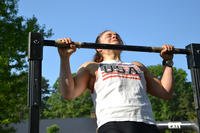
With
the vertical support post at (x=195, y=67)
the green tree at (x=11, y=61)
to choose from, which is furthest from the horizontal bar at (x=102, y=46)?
the green tree at (x=11, y=61)

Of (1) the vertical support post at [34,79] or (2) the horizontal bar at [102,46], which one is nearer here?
(1) the vertical support post at [34,79]

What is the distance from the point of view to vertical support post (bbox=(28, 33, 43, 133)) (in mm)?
2426

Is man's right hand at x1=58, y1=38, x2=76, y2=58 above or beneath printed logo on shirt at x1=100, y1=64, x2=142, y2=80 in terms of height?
above

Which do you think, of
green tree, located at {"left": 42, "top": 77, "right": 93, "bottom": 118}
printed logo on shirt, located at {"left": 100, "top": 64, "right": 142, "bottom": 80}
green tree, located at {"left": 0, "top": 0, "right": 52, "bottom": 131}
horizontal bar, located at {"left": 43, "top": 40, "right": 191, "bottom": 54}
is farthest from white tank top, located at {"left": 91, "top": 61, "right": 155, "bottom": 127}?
green tree, located at {"left": 42, "top": 77, "right": 93, "bottom": 118}

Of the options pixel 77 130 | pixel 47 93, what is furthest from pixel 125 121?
pixel 47 93

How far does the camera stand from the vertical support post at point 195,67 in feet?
9.59

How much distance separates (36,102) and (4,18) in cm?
998

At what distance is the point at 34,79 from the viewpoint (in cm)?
252

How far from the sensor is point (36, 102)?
247cm

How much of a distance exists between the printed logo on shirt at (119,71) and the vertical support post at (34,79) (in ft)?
1.70

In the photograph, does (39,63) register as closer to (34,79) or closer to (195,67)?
(34,79)

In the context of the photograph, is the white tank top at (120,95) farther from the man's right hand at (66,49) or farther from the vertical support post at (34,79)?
the vertical support post at (34,79)

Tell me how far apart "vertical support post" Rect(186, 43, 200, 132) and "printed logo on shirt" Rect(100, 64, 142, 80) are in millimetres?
410

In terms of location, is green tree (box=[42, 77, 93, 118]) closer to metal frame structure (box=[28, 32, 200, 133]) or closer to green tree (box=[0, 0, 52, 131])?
green tree (box=[0, 0, 52, 131])
